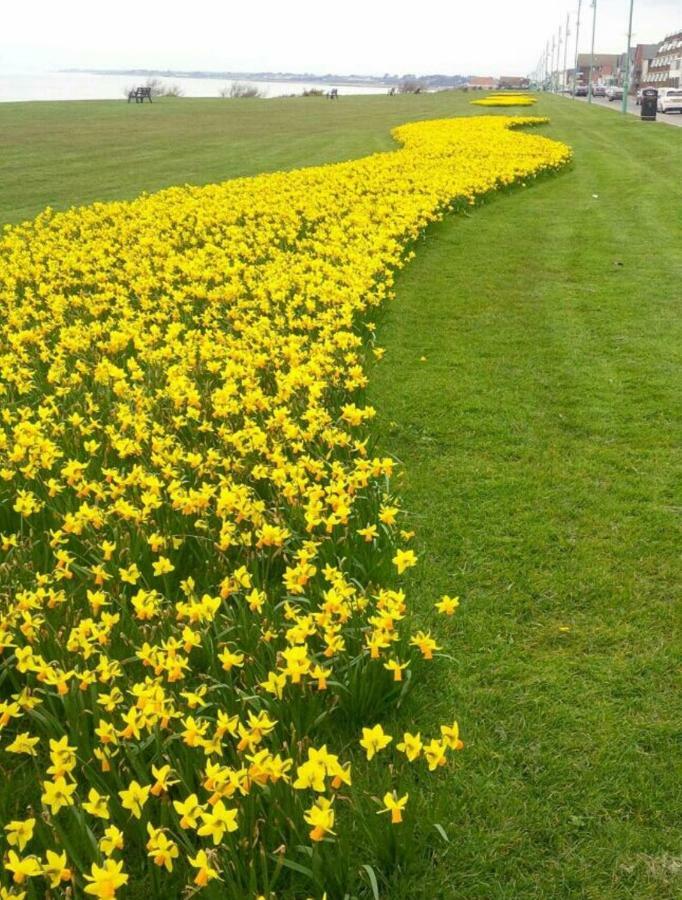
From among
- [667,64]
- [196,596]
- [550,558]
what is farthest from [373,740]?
[667,64]

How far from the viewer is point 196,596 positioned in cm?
378

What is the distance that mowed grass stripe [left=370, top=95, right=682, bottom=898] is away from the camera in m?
2.76

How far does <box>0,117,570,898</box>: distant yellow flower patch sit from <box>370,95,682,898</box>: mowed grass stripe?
0.28 meters

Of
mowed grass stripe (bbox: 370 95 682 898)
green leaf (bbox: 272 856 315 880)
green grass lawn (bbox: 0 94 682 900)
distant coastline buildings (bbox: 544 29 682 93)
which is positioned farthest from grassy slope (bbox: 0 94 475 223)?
distant coastline buildings (bbox: 544 29 682 93)

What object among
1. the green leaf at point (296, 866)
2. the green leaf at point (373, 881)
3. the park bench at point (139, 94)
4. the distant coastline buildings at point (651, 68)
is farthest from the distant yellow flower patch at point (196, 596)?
the distant coastline buildings at point (651, 68)

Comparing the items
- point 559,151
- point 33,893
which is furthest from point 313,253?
point 559,151

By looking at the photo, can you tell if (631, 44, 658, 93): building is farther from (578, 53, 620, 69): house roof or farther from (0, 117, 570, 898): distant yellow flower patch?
(0, 117, 570, 898): distant yellow flower patch

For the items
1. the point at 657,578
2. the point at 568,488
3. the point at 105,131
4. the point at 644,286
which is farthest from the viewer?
the point at 105,131

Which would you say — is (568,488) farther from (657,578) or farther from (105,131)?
(105,131)

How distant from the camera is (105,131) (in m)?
32.5

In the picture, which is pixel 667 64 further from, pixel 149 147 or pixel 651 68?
pixel 149 147

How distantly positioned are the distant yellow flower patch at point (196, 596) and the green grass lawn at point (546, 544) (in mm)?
248

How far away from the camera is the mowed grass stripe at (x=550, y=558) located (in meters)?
2.76

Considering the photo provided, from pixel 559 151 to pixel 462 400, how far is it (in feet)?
54.6
